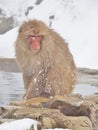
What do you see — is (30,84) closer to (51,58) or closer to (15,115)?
(51,58)

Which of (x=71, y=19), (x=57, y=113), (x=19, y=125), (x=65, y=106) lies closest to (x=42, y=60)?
(x=65, y=106)

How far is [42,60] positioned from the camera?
525cm

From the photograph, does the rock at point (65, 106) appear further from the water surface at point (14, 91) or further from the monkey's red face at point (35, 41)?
the water surface at point (14, 91)

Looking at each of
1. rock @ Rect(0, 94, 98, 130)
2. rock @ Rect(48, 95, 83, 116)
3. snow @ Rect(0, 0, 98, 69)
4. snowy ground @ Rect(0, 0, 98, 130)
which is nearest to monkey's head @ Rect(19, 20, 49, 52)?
rock @ Rect(0, 94, 98, 130)

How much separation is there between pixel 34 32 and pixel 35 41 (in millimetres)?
99

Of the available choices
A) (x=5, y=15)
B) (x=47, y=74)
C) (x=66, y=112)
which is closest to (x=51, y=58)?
(x=47, y=74)

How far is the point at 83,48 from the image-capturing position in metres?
24.0

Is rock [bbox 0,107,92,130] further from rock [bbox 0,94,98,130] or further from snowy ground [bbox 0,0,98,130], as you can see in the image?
snowy ground [bbox 0,0,98,130]

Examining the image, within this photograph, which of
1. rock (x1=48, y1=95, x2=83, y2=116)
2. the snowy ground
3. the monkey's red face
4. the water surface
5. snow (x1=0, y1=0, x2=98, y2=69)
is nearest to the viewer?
rock (x1=48, y1=95, x2=83, y2=116)

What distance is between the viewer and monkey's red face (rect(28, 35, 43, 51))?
5191 millimetres

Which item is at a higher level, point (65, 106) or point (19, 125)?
point (19, 125)

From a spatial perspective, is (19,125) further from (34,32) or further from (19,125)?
(34,32)

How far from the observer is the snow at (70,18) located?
79.4ft

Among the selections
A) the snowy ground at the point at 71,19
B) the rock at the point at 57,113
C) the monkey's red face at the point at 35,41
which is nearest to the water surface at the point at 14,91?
the monkey's red face at the point at 35,41
